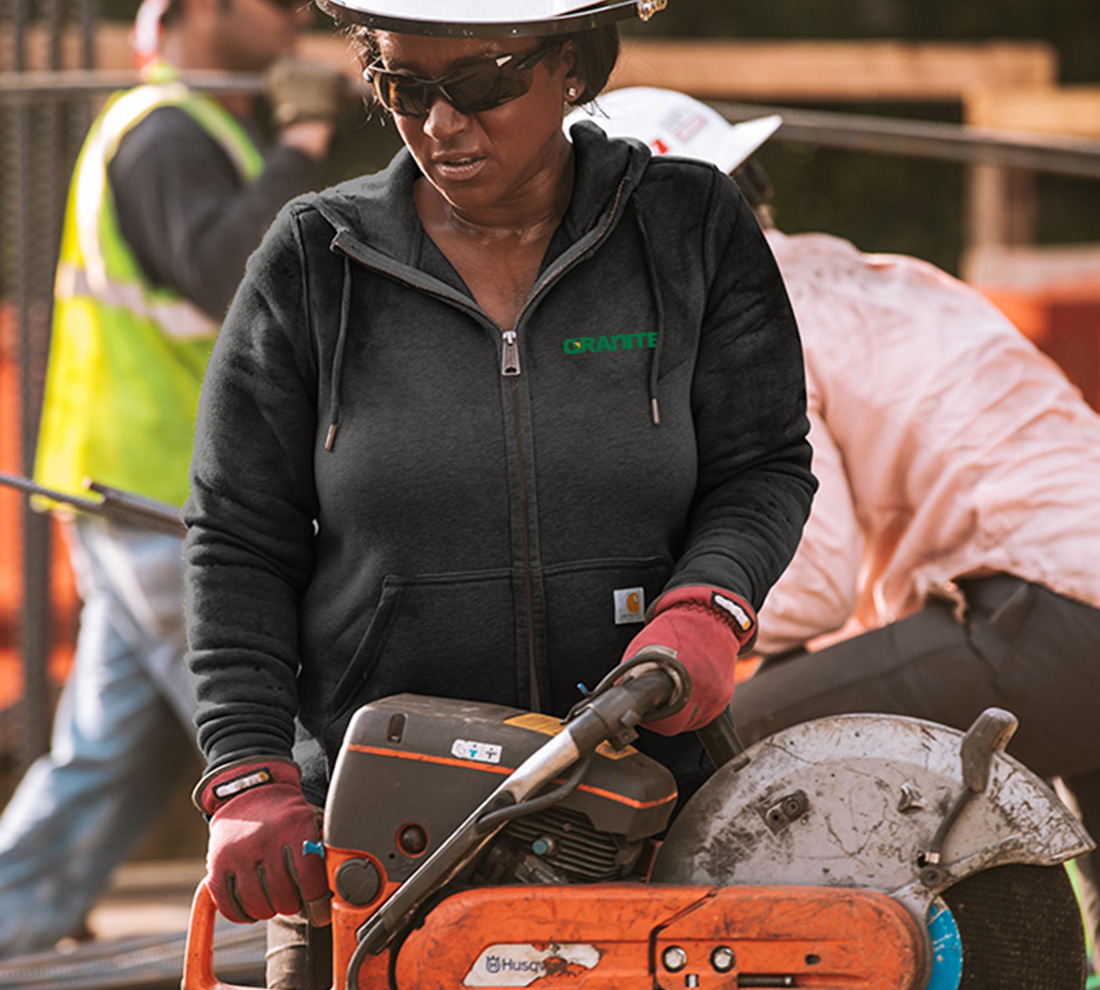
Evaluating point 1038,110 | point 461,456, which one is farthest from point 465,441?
point 1038,110

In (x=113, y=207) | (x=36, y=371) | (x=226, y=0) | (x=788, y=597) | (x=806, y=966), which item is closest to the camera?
(x=806, y=966)

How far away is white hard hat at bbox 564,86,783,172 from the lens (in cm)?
291

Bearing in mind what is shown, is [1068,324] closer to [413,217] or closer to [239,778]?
[413,217]

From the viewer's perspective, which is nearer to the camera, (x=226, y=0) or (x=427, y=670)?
(x=427, y=670)

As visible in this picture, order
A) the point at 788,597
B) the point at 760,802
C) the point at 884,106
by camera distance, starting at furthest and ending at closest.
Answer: the point at 884,106
the point at 788,597
the point at 760,802

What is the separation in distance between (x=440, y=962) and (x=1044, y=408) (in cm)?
153

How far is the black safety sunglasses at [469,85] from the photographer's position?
74.3 inches

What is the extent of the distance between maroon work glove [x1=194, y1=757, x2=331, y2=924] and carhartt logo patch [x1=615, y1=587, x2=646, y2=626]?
40cm

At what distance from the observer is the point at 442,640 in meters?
1.98

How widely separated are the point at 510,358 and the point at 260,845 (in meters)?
0.59

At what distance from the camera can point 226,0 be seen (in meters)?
4.44

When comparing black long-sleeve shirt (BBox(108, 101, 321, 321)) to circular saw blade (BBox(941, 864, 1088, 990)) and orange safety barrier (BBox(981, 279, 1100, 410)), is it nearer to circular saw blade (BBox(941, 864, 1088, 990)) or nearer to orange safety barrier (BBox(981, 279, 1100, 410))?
circular saw blade (BBox(941, 864, 1088, 990))

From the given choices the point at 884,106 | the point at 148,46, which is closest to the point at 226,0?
the point at 148,46

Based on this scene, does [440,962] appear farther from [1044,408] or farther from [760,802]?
[1044,408]
